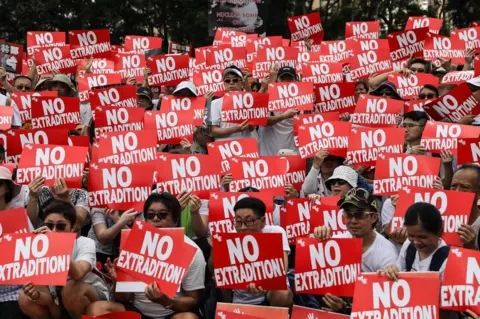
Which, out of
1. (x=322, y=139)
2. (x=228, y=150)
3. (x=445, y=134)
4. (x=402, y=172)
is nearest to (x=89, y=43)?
(x=228, y=150)

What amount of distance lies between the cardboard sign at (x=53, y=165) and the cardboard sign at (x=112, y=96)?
2735 mm

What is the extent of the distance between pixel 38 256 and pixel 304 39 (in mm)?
10273

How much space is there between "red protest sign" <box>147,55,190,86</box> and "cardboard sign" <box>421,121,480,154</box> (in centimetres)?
497

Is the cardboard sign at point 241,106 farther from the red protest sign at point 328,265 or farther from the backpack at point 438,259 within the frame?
the backpack at point 438,259

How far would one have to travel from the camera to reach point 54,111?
1057 cm

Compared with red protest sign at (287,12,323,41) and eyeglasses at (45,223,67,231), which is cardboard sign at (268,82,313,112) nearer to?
eyeglasses at (45,223,67,231)

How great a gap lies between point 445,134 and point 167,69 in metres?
A: 5.22

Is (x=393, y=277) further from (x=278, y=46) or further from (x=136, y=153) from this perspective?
(x=278, y=46)

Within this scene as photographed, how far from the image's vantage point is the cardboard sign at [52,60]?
13852 mm

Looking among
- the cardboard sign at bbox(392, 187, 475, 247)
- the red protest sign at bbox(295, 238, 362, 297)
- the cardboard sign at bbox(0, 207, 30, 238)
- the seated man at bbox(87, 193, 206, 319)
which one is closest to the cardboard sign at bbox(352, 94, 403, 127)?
the cardboard sign at bbox(392, 187, 475, 247)

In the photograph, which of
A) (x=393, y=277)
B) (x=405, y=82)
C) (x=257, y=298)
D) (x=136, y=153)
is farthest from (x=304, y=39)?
(x=393, y=277)

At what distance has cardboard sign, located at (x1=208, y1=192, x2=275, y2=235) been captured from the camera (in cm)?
814

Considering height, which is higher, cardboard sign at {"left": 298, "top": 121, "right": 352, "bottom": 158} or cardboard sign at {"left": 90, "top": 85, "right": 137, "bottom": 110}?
cardboard sign at {"left": 90, "top": 85, "right": 137, "bottom": 110}

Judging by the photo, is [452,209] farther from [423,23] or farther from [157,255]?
[423,23]
